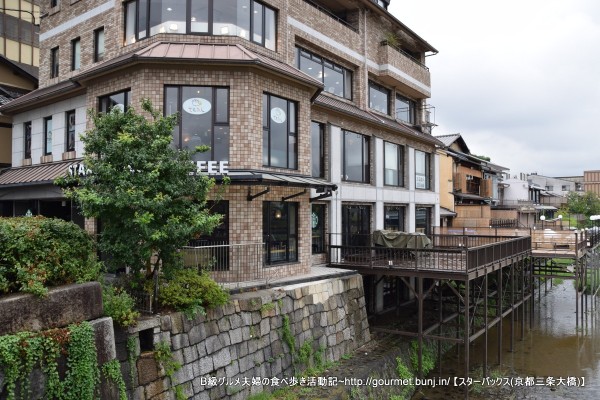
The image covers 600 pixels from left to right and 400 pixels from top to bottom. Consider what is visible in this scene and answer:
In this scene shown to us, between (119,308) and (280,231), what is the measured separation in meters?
7.13

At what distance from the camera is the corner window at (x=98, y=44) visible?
662 inches

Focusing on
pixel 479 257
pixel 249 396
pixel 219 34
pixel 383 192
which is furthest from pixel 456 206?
pixel 249 396

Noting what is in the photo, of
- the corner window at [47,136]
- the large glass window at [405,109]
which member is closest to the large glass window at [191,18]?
the corner window at [47,136]

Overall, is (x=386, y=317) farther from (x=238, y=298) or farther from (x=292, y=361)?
(x=238, y=298)

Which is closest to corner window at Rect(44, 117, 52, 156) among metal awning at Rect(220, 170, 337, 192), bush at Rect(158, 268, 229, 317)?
metal awning at Rect(220, 170, 337, 192)

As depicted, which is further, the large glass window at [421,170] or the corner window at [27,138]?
the large glass window at [421,170]

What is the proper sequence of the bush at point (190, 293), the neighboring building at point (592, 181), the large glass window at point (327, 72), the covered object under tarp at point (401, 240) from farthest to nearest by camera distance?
the neighboring building at point (592, 181)
the large glass window at point (327, 72)
the covered object under tarp at point (401, 240)
the bush at point (190, 293)

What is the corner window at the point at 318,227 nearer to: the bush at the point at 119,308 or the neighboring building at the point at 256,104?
the neighboring building at the point at 256,104

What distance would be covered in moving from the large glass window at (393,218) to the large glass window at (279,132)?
908cm

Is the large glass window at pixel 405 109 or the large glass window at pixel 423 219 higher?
the large glass window at pixel 405 109

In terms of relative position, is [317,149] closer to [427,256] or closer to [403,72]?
[427,256]

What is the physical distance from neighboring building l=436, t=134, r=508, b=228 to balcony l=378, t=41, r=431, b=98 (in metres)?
4.68

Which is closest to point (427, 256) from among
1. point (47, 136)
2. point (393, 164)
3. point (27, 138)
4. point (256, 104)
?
point (393, 164)

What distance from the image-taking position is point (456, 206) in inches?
1459
